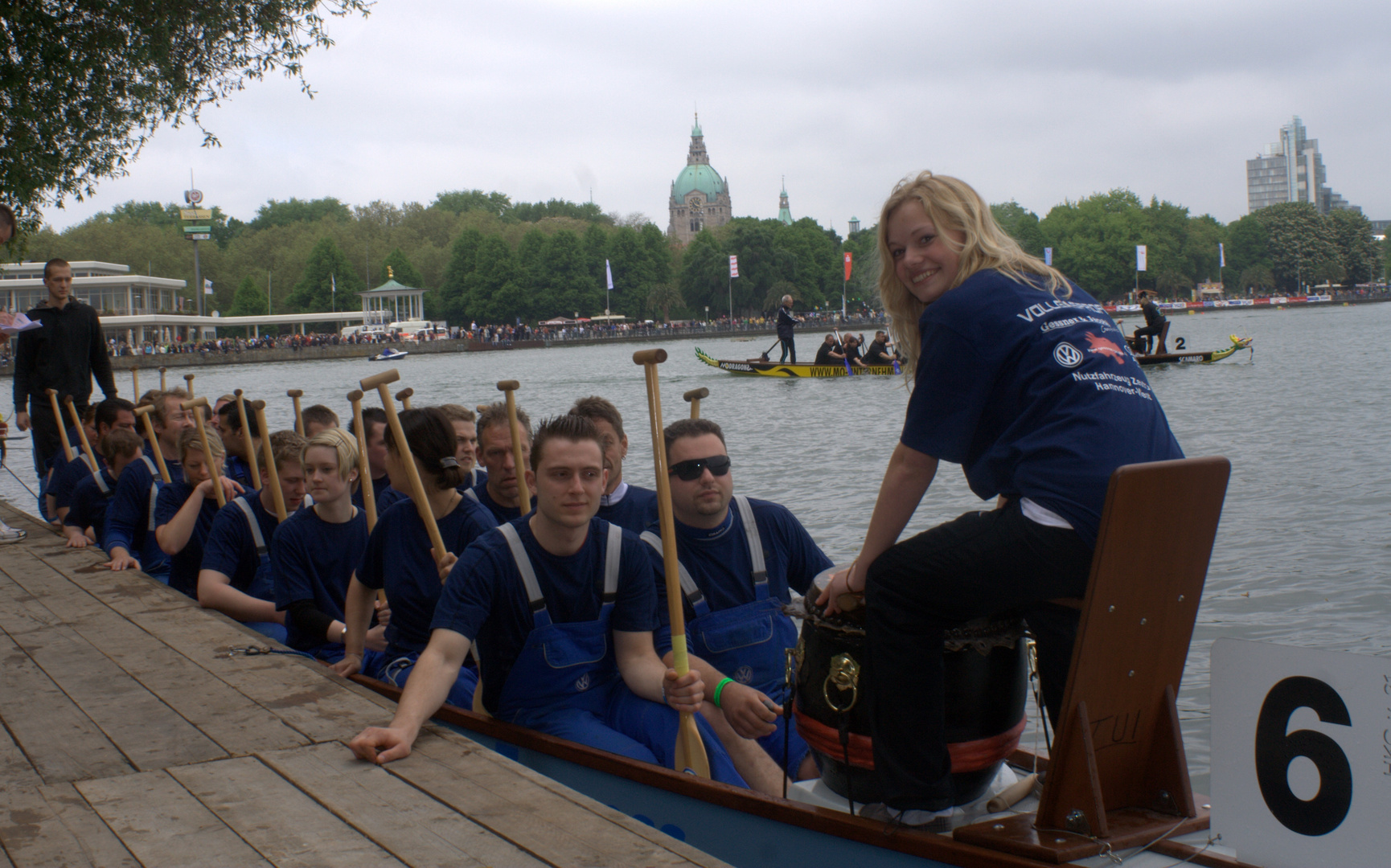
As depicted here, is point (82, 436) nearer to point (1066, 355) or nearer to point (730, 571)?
point (730, 571)

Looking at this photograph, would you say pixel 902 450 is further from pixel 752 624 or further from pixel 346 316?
pixel 346 316

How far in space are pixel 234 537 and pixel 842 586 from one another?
3.51 m

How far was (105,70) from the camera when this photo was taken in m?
9.70

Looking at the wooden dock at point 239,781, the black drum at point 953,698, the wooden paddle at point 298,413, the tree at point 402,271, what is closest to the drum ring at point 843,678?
the black drum at point 953,698

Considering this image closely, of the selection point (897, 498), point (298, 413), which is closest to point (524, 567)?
point (897, 498)

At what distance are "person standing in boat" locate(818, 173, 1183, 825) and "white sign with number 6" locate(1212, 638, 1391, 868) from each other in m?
0.36

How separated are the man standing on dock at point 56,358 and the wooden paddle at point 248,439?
2.13 meters

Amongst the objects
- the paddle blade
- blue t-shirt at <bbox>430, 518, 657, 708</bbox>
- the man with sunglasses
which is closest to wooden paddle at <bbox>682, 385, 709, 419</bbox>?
the man with sunglasses

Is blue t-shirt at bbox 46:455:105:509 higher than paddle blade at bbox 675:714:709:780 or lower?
higher

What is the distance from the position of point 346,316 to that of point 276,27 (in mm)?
83695

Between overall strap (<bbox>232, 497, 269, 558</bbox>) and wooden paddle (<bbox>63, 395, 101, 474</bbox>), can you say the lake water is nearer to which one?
overall strap (<bbox>232, 497, 269, 558</bbox>)

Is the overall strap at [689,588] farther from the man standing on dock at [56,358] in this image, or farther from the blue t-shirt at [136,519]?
the man standing on dock at [56,358]

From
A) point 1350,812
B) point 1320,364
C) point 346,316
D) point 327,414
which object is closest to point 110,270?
point 346,316

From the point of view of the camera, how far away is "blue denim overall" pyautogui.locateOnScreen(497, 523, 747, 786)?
11.1 feet
